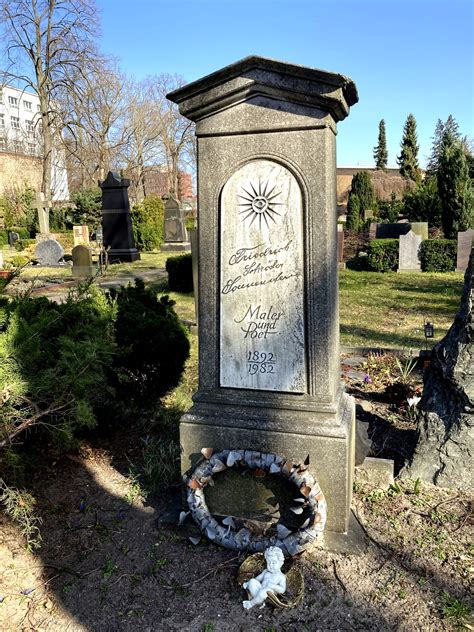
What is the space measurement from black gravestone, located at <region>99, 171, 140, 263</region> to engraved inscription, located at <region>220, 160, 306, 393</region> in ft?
51.0

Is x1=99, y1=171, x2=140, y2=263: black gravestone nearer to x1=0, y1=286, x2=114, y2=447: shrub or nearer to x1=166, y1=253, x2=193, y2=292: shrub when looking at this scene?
x1=166, y1=253, x2=193, y2=292: shrub

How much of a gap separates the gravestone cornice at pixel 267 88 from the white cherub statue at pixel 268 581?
2.21 metres


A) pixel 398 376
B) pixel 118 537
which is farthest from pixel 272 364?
pixel 398 376

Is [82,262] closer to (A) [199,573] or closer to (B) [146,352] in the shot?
(B) [146,352]

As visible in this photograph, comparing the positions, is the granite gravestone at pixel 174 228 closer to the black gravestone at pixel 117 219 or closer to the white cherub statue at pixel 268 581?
the black gravestone at pixel 117 219

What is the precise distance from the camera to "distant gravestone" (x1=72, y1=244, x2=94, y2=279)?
14773 mm

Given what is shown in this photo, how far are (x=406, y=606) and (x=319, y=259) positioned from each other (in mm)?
1710

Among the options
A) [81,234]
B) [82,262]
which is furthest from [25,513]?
[81,234]

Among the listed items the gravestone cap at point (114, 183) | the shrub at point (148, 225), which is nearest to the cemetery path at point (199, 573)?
the gravestone cap at point (114, 183)

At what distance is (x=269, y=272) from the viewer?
2842 millimetres

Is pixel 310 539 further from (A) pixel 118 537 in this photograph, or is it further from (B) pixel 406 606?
(A) pixel 118 537

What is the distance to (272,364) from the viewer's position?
2912mm

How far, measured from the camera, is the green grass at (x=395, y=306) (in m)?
7.23

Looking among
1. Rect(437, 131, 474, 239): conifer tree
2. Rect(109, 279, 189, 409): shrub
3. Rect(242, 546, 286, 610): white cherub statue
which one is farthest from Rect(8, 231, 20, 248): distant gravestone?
Rect(242, 546, 286, 610): white cherub statue
